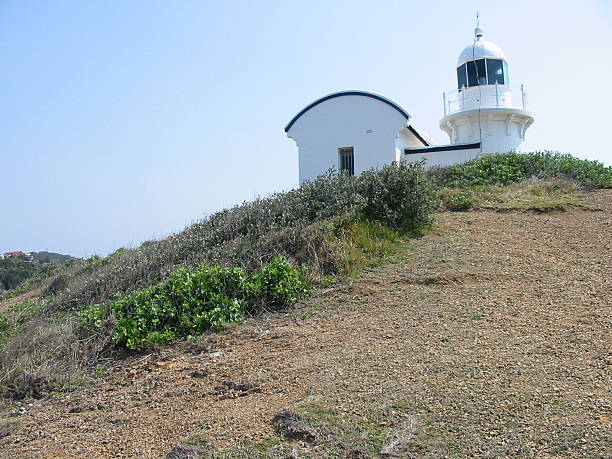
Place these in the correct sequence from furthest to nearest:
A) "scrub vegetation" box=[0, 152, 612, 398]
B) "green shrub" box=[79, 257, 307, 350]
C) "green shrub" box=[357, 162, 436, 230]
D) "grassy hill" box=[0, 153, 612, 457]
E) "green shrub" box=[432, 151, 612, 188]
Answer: "green shrub" box=[432, 151, 612, 188] < "green shrub" box=[357, 162, 436, 230] < "green shrub" box=[79, 257, 307, 350] < "scrub vegetation" box=[0, 152, 612, 398] < "grassy hill" box=[0, 153, 612, 457]

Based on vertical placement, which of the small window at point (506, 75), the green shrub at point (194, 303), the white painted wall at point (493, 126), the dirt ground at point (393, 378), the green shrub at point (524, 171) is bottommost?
the dirt ground at point (393, 378)

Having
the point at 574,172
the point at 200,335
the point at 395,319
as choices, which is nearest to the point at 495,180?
the point at 574,172

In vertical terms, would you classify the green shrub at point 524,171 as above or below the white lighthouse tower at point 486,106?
below

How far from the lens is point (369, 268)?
7844 millimetres

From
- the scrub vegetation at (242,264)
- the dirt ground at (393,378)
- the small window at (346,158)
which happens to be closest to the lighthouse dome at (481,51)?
the small window at (346,158)

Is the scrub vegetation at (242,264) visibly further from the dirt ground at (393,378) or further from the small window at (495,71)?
the small window at (495,71)

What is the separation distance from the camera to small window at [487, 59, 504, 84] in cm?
1928

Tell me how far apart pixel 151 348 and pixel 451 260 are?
3797 mm

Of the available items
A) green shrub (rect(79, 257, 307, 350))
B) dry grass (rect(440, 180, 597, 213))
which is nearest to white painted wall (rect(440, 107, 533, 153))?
dry grass (rect(440, 180, 597, 213))

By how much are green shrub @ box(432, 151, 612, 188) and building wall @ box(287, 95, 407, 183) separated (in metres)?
4.26

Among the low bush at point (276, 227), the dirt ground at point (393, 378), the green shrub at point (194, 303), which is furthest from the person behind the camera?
the low bush at point (276, 227)

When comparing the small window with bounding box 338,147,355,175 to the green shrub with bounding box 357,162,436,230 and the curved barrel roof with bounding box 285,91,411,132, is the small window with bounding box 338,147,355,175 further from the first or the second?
the green shrub with bounding box 357,162,436,230

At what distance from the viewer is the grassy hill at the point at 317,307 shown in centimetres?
453

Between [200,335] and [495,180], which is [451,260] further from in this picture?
[495,180]
